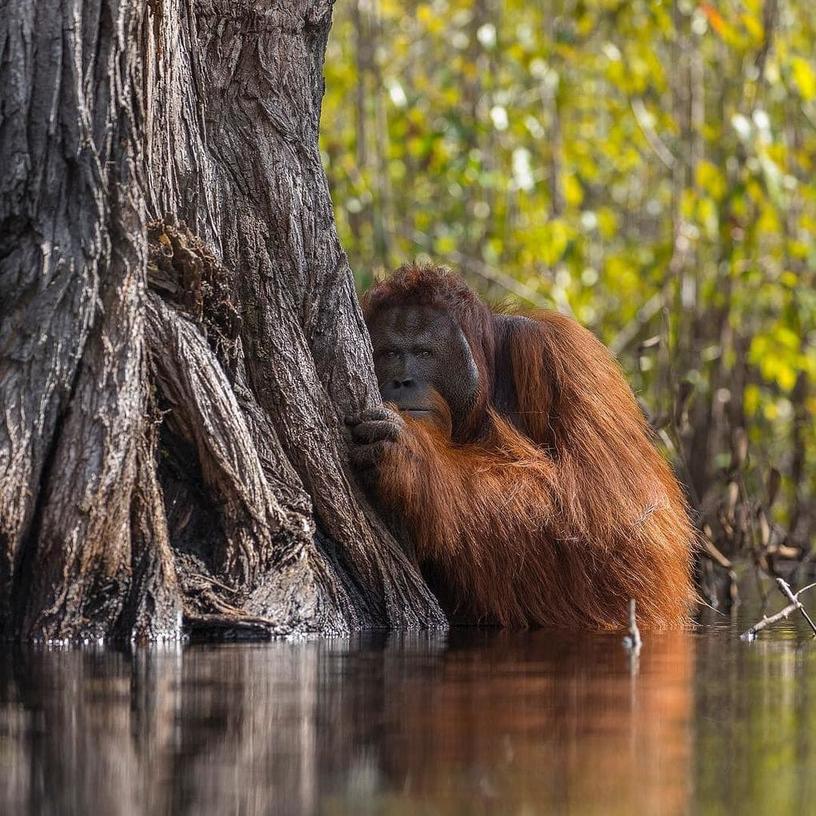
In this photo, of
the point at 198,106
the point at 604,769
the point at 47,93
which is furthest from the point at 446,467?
the point at 604,769

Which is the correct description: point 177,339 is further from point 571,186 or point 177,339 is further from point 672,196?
point 571,186

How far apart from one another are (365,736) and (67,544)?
1673 mm

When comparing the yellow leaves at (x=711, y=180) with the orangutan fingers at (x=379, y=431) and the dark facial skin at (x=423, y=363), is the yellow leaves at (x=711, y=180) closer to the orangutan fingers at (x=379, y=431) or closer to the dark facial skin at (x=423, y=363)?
the dark facial skin at (x=423, y=363)

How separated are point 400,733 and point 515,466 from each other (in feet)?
8.49

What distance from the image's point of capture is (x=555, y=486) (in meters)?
5.08

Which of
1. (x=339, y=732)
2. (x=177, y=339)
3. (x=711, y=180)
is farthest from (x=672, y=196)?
(x=339, y=732)

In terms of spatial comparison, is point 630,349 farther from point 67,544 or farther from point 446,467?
point 67,544

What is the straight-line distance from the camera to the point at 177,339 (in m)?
4.23

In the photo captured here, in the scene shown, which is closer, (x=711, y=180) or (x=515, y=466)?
(x=515, y=466)

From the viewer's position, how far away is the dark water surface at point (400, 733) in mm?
2000

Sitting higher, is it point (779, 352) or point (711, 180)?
point (711, 180)

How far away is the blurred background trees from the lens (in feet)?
29.3

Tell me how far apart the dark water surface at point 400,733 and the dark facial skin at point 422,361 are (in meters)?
1.59

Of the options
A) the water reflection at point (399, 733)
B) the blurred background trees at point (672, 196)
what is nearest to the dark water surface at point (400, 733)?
the water reflection at point (399, 733)
